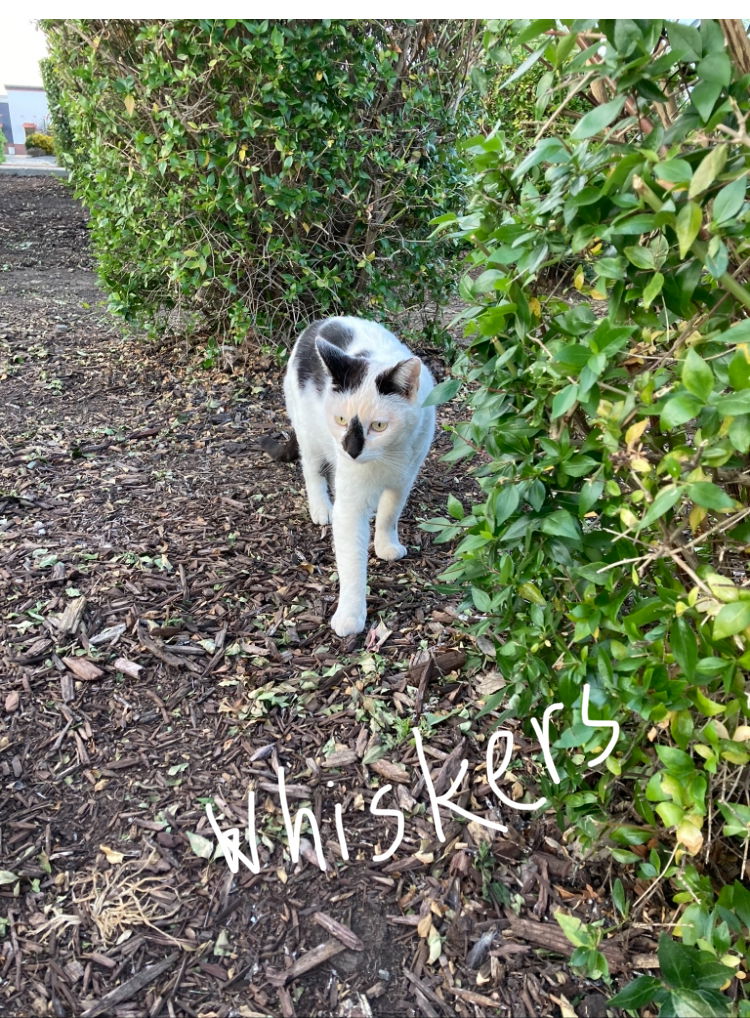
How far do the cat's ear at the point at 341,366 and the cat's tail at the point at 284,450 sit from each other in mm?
1340

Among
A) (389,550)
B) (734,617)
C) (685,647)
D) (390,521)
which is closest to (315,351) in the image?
(390,521)

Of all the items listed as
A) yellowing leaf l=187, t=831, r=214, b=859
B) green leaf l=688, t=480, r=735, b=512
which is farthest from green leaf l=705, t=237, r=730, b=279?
yellowing leaf l=187, t=831, r=214, b=859

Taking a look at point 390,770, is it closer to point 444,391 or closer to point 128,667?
point 128,667

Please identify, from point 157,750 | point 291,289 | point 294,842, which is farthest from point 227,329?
point 294,842

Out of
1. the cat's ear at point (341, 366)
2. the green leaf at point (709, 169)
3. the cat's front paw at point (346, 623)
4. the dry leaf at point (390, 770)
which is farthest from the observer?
the cat's front paw at point (346, 623)

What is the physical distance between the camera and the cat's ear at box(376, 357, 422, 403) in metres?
2.62

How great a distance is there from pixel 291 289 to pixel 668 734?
3550 millimetres

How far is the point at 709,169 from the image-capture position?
113 cm

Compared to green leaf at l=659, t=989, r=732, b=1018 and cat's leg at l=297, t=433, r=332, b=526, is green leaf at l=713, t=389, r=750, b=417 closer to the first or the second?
green leaf at l=659, t=989, r=732, b=1018

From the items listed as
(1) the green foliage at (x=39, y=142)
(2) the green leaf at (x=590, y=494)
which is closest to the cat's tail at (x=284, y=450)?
(2) the green leaf at (x=590, y=494)

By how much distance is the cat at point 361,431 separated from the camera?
266 cm

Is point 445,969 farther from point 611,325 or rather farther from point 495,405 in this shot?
point 611,325

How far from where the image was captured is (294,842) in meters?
1.99

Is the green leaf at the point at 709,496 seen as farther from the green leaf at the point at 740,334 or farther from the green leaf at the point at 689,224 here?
the green leaf at the point at 689,224
